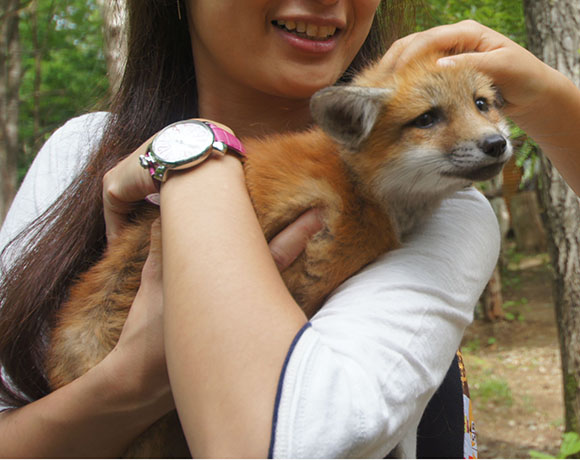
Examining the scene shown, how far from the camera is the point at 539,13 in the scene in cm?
482

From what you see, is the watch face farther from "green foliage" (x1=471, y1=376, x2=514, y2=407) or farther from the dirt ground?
"green foliage" (x1=471, y1=376, x2=514, y2=407)

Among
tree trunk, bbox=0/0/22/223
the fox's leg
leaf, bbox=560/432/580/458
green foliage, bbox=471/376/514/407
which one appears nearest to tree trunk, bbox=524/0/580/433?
leaf, bbox=560/432/580/458

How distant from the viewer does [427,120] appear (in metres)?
2.10

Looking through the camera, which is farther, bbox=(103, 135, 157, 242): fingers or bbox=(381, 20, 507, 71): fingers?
bbox=(381, 20, 507, 71): fingers

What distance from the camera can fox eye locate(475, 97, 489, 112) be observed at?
2.16 meters

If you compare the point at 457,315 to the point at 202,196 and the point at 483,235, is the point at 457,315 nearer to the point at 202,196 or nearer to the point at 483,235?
the point at 483,235

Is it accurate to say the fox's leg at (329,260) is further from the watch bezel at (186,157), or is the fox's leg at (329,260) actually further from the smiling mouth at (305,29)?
the smiling mouth at (305,29)

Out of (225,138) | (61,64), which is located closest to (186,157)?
(225,138)

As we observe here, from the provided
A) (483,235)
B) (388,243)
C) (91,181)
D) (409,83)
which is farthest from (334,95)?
(91,181)

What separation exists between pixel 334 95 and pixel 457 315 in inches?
35.0

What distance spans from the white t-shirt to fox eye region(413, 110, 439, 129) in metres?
0.36

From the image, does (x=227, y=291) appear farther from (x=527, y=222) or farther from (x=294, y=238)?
(x=527, y=222)

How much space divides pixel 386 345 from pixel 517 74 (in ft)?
4.12

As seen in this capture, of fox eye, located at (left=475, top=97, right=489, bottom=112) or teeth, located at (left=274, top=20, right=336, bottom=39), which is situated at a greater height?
teeth, located at (left=274, top=20, right=336, bottom=39)
